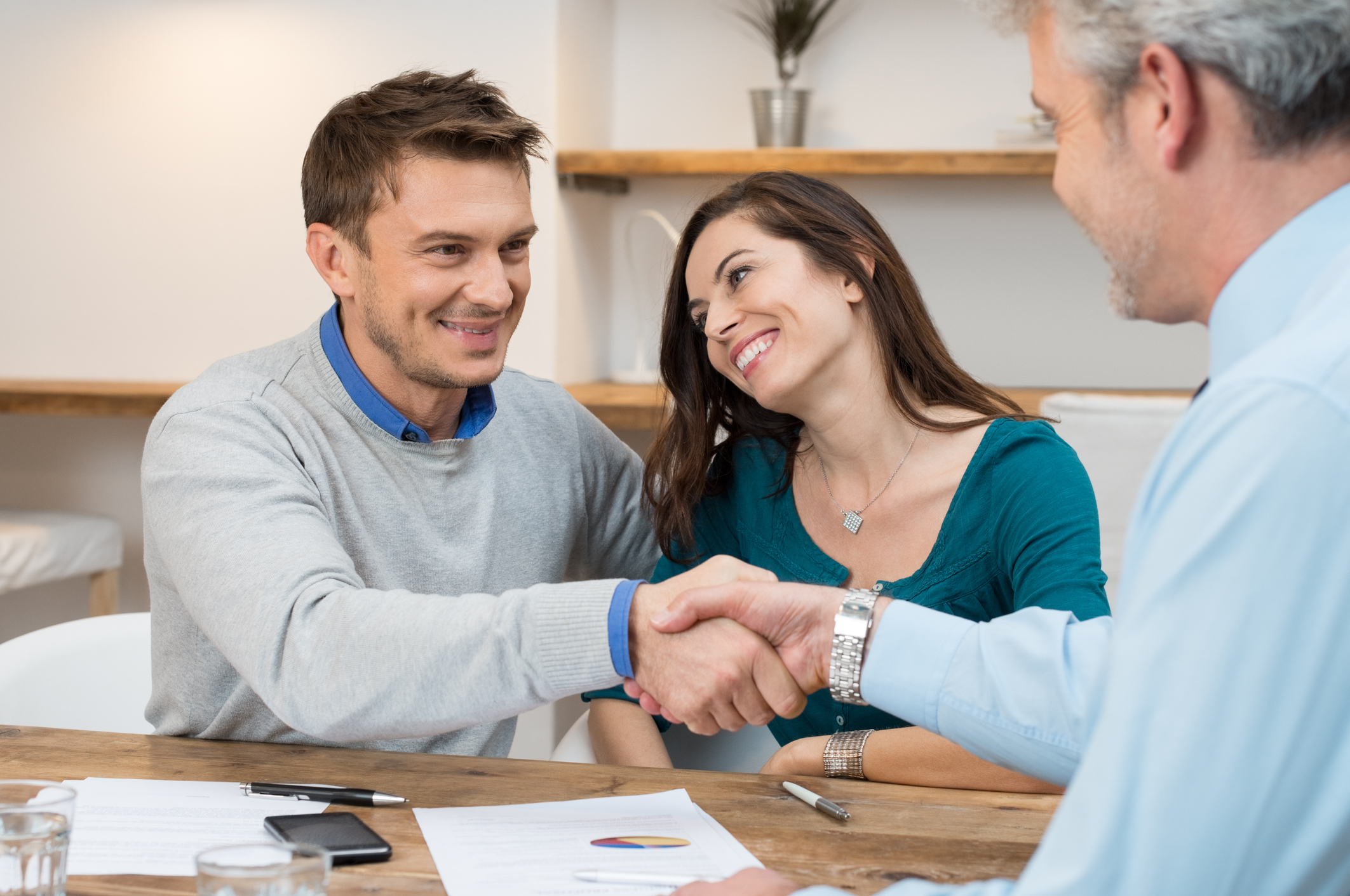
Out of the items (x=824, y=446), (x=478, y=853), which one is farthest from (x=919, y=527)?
(x=478, y=853)

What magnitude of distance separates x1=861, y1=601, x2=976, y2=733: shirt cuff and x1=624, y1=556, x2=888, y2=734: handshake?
0.08 metres

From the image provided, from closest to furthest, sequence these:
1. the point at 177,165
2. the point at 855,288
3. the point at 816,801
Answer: the point at 816,801
the point at 855,288
the point at 177,165

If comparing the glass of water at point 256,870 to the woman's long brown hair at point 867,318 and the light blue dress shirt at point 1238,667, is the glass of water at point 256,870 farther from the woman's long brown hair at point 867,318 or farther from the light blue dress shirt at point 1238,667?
the woman's long brown hair at point 867,318

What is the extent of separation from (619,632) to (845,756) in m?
0.35

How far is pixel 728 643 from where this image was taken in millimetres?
1183

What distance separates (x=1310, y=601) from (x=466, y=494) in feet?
3.87

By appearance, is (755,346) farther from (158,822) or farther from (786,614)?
(158,822)

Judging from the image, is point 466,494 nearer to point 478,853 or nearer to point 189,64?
point 478,853

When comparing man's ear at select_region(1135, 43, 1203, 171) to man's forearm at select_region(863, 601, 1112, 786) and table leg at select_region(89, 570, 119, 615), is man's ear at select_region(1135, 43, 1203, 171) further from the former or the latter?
table leg at select_region(89, 570, 119, 615)

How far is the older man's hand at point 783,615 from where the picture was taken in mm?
1151

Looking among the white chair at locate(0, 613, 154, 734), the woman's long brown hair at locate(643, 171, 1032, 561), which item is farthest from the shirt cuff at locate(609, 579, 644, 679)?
the white chair at locate(0, 613, 154, 734)

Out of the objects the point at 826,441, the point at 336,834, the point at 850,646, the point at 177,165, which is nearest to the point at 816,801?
the point at 850,646

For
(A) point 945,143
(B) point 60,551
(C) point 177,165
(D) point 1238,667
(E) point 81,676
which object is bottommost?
(B) point 60,551

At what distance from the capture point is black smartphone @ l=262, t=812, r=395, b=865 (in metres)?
0.92
